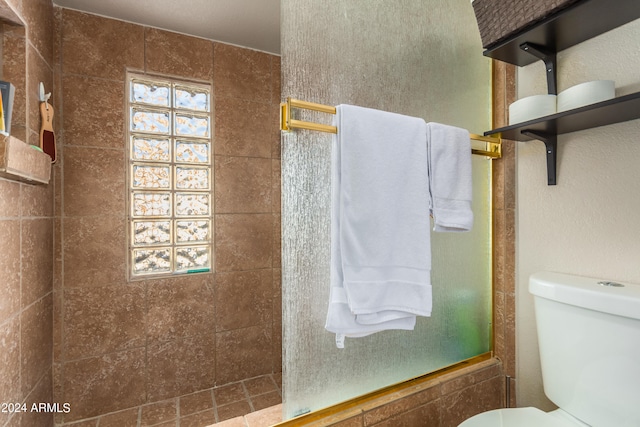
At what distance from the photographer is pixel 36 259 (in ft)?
4.52

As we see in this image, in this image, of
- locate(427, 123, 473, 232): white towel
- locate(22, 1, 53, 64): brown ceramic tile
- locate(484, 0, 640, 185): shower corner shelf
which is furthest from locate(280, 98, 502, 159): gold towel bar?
locate(22, 1, 53, 64): brown ceramic tile

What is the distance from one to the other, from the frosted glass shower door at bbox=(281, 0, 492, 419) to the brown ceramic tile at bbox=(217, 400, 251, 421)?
111 centimetres

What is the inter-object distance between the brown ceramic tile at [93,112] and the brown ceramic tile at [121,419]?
1353 millimetres

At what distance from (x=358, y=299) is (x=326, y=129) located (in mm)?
457

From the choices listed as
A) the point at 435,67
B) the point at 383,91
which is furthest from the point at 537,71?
the point at 383,91

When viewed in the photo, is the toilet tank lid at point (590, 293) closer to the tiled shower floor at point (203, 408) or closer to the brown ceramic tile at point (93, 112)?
the tiled shower floor at point (203, 408)

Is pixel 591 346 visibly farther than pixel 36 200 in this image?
No

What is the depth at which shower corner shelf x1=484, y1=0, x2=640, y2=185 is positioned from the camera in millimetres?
840

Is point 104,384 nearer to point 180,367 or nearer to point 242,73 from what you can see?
point 180,367

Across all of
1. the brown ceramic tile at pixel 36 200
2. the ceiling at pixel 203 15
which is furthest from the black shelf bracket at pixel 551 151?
the brown ceramic tile at pixel 36 200

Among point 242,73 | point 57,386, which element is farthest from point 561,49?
point 57,386

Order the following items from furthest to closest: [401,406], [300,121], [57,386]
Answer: [57,386] < [401,406] < [300,121]

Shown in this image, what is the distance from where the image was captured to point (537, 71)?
1171 millimetres

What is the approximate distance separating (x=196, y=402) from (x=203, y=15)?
7.47 feet
